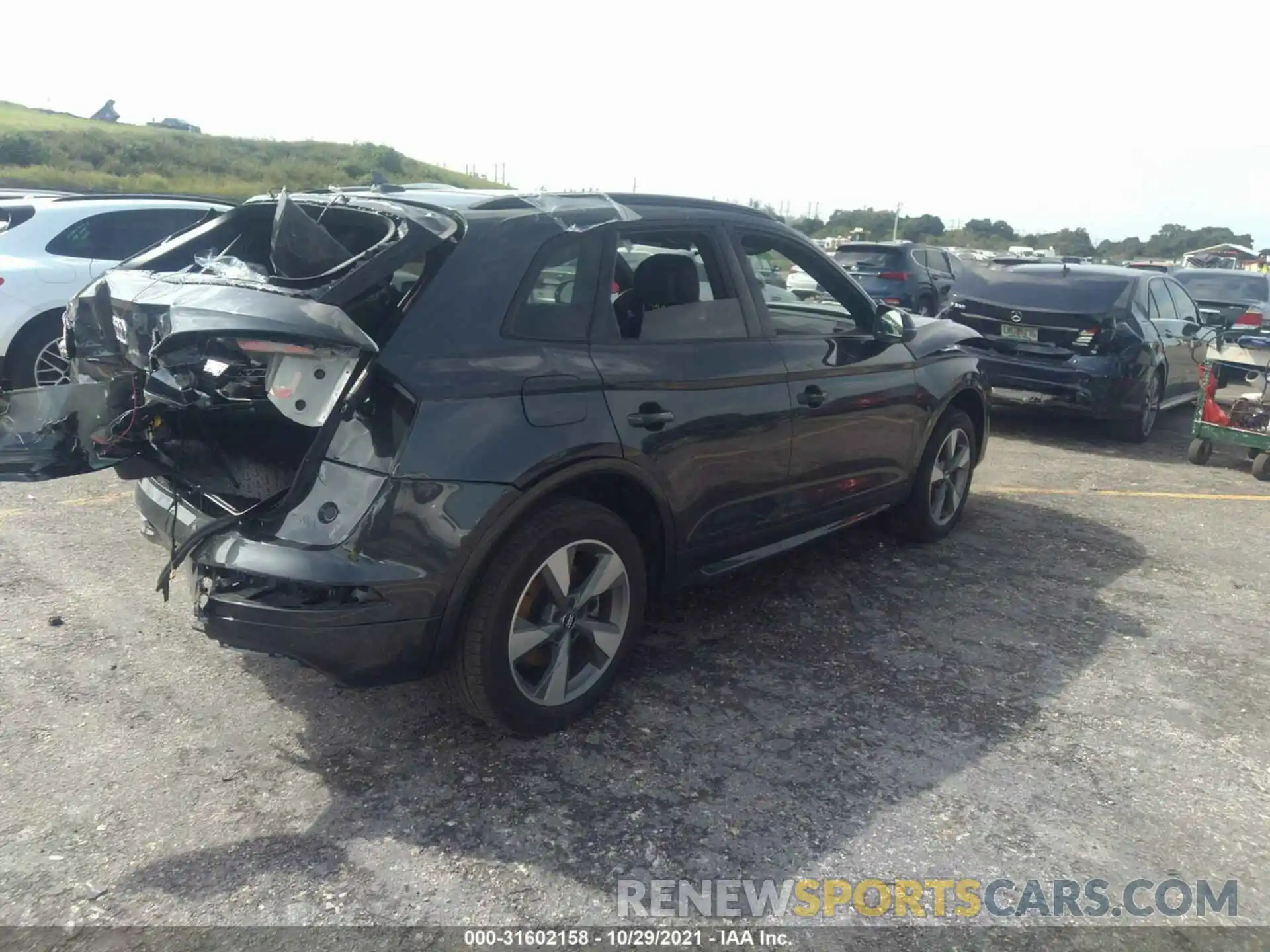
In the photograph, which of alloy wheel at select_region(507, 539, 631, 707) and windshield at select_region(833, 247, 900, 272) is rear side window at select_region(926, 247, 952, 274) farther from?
alloy wheel at select_region(507, 539, 631, 707)

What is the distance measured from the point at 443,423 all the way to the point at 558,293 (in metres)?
0.73

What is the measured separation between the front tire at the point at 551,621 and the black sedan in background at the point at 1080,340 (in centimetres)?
584

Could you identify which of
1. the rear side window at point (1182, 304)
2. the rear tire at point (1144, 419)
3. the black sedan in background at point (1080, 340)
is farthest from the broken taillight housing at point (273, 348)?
the rear side window at point (1182, 304)

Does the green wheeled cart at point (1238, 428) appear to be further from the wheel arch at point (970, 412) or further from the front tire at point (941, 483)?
the front tire at point (941, 483)

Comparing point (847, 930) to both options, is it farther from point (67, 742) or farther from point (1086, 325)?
point (1086, 325)

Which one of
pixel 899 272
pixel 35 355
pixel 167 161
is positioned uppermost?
pixel 167 161

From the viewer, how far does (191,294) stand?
3.07 metres

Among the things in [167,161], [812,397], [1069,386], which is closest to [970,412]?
[812,397]

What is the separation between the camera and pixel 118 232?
7.95 metres

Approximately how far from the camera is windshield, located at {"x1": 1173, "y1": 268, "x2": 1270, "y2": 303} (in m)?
16.2

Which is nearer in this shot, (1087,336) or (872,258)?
(1087,336)

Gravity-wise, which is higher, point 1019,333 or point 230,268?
point 230,268

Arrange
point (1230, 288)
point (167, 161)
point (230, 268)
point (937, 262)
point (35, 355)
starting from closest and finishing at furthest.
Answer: point (230, 268) → point (35, 355) → point (1230, 288) → point (937, 262) → point (167, 161)

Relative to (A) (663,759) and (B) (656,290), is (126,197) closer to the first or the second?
(B) (656,290)
